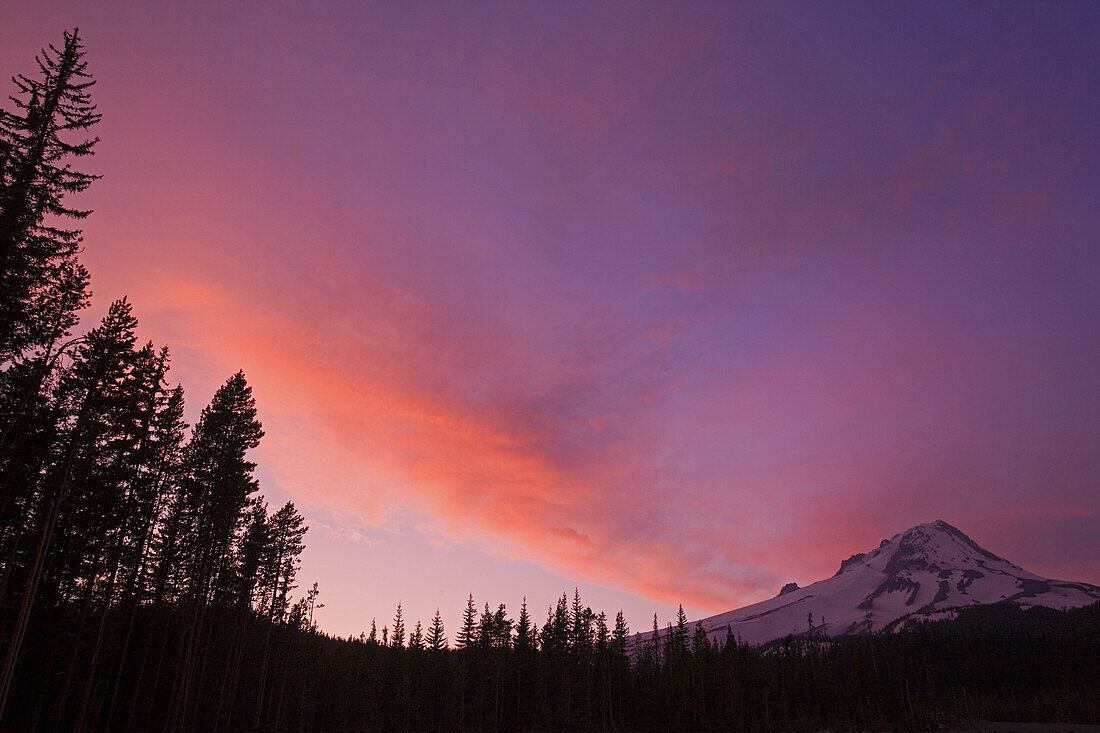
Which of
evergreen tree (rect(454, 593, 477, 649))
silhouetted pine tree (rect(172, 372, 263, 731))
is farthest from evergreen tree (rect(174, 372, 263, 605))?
evergreen tree (rect(454, 593, 477, 649))

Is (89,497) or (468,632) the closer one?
(89,497)

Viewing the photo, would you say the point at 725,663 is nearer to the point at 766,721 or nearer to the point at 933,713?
the point at 766,721

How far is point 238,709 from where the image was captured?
51594mm

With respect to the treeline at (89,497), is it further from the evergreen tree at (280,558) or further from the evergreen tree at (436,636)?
the evergreen tree at (436,636)

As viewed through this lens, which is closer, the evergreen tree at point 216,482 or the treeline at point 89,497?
the treeline at point 89,497

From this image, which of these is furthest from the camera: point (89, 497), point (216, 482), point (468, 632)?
point (468, 632)

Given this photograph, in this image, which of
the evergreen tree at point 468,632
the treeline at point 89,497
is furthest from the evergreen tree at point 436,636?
→ the treeline at point 89,497

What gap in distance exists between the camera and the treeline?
2083cm

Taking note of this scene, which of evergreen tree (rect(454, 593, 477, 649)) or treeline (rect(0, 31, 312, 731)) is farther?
evergreen tree (rect(454, 593, 477, 649))

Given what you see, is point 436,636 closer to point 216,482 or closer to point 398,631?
point 398,631

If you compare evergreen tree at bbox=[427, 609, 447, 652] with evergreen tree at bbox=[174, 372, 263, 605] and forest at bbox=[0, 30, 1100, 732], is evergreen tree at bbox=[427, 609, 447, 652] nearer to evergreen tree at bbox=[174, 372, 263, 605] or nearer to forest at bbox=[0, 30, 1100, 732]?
forest at bbox=[0, 30, 1100, 732]

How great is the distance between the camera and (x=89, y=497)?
1075 inches

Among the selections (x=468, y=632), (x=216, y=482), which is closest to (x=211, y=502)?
(x=216, y=482)

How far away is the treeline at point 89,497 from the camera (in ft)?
68.3
